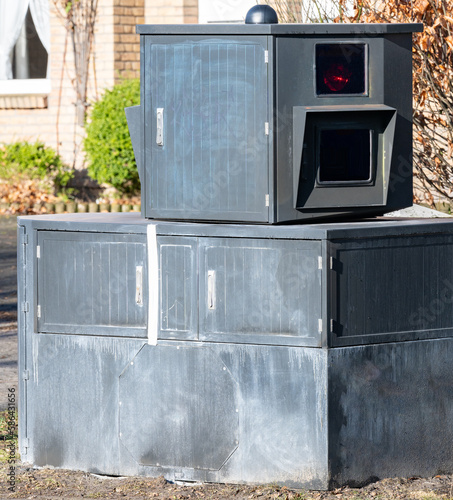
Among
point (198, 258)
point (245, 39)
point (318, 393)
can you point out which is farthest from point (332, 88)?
point (318, 393)

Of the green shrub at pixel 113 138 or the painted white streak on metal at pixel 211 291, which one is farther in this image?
the green shrub at pixel 113 138

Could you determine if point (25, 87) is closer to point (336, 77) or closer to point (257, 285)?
point (336, 77)

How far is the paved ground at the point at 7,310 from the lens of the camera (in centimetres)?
658

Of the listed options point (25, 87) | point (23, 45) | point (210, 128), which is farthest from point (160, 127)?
point (23, 45)

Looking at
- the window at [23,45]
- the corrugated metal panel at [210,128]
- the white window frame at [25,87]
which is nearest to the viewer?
the corrugated metal panel at [210,128]

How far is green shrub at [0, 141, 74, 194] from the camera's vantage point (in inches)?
581

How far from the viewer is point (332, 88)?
4719 millimetres

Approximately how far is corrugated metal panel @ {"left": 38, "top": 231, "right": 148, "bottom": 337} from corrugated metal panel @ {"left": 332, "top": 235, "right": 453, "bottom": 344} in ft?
3.05

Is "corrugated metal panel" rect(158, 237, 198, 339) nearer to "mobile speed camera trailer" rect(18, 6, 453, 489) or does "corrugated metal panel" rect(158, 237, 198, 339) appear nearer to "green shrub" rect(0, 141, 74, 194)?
"mobile speed camera trailer" rect(18, 6, 453, 489)

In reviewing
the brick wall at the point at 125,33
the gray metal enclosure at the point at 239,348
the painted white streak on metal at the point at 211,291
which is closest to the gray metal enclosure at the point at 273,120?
the gray metal enclosure at the point at 239,348

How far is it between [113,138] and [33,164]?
1430 millimetres

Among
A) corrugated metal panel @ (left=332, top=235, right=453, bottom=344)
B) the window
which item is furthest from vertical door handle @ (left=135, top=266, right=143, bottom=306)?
the window

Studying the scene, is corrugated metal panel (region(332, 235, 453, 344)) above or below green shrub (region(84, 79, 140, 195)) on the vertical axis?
below

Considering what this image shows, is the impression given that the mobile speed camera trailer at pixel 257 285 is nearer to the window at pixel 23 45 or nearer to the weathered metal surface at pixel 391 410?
the weathered metal surface at pixel 391 410
